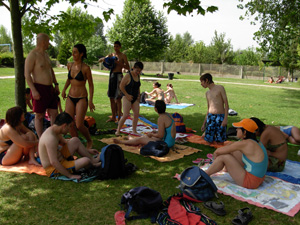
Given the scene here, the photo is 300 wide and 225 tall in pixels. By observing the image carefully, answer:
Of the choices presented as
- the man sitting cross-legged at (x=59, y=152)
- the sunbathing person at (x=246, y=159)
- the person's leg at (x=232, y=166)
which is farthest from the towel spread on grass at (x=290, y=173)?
the man sitting cross-legged at (x=59, y=152)

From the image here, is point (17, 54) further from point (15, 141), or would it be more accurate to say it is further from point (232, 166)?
point (232, 166)

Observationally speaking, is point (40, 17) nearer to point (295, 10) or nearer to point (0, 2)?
point (0, 2)

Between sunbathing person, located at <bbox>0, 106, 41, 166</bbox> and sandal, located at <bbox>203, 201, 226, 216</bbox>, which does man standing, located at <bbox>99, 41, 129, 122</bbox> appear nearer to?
sunbathing person, located at <bbox>0, 106, 41, 166</bbox>

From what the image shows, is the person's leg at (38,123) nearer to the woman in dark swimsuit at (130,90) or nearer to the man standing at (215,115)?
the woman in dark swimsuit at (130,90)

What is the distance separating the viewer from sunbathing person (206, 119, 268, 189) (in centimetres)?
425

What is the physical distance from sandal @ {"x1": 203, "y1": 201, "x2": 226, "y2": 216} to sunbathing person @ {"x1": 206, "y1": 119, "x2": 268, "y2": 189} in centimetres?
79

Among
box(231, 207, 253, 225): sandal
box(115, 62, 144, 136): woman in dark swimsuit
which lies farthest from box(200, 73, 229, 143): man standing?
box(231, 207, 253, 225): sandal

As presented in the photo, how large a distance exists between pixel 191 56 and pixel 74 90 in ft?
169

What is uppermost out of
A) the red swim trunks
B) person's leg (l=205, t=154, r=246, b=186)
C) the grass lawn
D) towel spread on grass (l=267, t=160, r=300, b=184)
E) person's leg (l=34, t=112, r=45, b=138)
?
the red swim trunks

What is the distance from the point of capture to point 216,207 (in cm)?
369

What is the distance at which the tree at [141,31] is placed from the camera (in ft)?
130

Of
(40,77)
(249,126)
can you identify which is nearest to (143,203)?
(249,126)

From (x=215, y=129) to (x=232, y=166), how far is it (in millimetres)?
2701

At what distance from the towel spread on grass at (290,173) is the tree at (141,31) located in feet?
116
